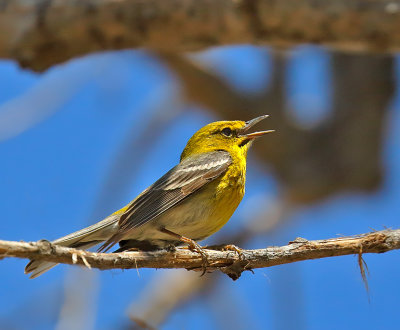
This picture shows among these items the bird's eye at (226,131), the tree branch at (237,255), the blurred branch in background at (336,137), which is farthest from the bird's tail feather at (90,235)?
the blurred branch in background at (336,137)

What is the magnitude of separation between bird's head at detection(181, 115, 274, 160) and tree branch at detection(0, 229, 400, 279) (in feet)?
6.06

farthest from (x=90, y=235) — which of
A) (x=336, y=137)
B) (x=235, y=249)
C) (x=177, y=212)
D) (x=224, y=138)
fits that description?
(x=336, y=137)

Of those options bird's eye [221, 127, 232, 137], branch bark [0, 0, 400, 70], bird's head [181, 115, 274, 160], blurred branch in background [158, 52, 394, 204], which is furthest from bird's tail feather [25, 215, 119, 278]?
blurred branch in background [158, 52, 394, 204]

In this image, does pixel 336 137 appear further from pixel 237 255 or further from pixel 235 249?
pixel 237 255

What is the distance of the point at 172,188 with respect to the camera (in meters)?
5.38

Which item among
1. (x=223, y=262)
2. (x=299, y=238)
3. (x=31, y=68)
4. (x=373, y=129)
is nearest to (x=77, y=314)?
(x=31, y=68)

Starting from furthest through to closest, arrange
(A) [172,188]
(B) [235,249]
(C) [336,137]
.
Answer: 1. (C) [336,137]
2. (A) [172,188]
3. (B) [235,249]

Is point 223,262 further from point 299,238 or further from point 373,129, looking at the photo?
point 373,129

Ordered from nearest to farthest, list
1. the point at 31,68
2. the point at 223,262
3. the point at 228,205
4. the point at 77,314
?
the point at 223,262, the point at 228,205, the point at 31,68, the point at 77,314

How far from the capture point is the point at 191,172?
5.55 metres

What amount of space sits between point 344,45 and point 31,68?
3860mm

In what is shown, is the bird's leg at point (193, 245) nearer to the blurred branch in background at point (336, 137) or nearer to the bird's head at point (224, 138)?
the bird's head at point (224, 138)

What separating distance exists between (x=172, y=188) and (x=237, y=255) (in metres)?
1.20

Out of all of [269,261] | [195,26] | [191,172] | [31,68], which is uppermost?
[195,26]
